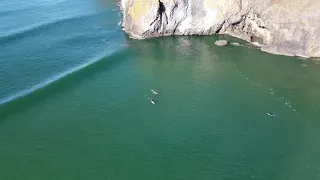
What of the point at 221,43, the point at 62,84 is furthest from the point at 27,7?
the point at 221,43

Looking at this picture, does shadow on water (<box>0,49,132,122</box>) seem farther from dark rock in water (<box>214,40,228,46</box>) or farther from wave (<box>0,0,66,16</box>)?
wave (<box>0,0,66,16</box>)

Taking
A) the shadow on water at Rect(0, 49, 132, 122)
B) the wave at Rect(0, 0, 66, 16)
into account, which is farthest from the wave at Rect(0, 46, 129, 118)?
the wave at Rect(0, 0, 66, 16)

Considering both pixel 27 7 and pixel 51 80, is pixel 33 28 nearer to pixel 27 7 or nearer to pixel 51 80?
pixel 27 7

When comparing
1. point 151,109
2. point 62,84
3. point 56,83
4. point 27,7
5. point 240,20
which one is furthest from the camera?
point 27,7

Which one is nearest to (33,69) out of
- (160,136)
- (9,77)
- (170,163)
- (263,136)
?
(9,77)

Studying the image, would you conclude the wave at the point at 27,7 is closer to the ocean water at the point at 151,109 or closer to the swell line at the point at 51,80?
the ocean water at the point at 151,109

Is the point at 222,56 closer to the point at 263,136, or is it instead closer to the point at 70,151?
the point at 263,136

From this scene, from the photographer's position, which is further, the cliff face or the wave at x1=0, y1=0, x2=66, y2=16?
the wave at x1=0, y1=0, x2=66, y2=16

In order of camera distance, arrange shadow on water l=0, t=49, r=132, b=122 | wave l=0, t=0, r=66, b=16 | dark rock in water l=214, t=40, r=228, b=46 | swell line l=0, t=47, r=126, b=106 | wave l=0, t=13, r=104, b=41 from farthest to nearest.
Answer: wave l=0, t=0, r=66, b=16
wave l=0, t=13, r=104, b=41
dark rock in water l=214, t=40, r=228, b=46
swell line l=0, t=47, r=126, b=106
shadow on water l=0, t=49, r=132, b=122
